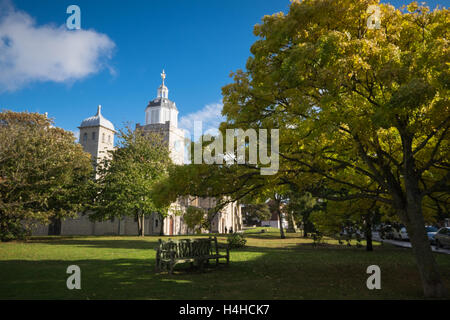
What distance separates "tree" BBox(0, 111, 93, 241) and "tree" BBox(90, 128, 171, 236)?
1987mm

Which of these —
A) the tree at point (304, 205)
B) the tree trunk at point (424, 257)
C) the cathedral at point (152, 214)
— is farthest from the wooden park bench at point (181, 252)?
the cathedral at point (152, 214)

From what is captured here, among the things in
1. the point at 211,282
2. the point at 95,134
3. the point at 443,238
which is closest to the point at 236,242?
the point at 211,282

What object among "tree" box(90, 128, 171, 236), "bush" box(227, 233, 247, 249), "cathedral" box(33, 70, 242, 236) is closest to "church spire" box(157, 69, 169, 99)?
"cathedral" box(33, 70, 242, 236)

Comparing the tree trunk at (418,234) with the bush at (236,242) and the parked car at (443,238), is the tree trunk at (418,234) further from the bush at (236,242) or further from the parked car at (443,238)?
the parked car at (443,238)

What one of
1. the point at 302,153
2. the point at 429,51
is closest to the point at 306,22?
the point at 429,51

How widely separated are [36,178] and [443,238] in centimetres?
3253

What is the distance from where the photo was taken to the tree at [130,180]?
3097 centimetres

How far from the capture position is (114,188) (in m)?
31.3

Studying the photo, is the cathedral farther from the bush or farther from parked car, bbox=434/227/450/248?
parked car, bbox=434/227/450/248

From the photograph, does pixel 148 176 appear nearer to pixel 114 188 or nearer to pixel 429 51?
pixel 114 188

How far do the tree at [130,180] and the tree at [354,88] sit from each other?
72.4 feet
